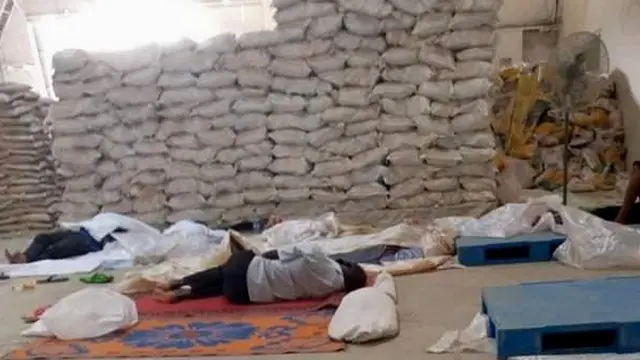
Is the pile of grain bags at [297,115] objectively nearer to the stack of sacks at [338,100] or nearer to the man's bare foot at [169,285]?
the stack of sacks at [338,100]

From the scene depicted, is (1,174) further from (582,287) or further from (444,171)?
(582,287)

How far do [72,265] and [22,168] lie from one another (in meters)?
1.97

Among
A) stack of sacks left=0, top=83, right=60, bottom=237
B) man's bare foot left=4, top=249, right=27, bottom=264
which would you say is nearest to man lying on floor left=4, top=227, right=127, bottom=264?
man's bare foot left=4, top=249, right=27, bottom=264

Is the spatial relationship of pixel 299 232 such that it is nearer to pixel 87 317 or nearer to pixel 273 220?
pixel 273 220

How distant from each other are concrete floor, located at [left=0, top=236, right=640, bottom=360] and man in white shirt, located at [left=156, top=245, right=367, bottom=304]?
0.33 meters

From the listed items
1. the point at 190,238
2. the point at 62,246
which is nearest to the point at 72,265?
the point at 62,246

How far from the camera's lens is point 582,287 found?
2859 millimetres

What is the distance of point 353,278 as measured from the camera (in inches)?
137

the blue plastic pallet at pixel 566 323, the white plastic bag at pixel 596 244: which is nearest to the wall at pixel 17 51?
the white plastic bag at pixel 596 244

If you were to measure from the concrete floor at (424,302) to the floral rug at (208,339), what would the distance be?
0.41 ft

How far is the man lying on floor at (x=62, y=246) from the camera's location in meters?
4.75

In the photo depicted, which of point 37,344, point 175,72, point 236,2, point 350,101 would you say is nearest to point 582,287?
point 37,344

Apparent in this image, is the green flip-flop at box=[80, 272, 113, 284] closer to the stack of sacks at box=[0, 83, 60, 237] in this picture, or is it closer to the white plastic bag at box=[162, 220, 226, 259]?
the white plastic bag at box=[162, 220, 226, 259]

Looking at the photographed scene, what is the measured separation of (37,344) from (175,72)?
2.83m
